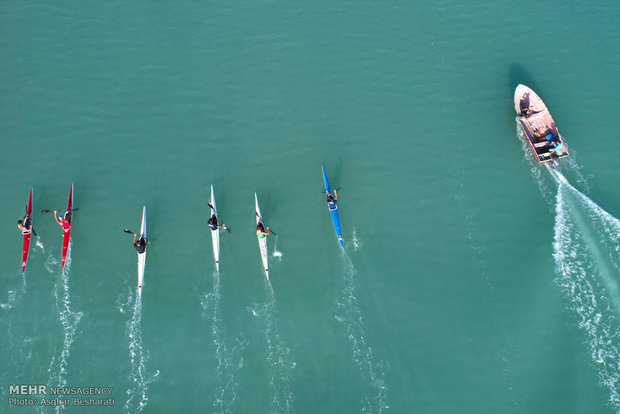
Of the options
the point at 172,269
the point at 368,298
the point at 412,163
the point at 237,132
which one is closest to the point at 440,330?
the point at 368,298

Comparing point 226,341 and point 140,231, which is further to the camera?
point 140,231

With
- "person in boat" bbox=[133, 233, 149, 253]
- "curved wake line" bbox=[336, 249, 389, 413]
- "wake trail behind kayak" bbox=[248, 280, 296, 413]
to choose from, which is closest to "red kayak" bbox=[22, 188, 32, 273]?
"person in boat" bbox=[133, 233, 149, 253]

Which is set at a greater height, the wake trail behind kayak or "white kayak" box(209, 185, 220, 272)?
"white kayak" box(209, 185, 220, 272)

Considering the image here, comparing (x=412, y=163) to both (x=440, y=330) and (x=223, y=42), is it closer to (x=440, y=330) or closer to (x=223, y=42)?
(x=440, y=330)

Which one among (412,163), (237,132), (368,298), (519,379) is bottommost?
(519,379)

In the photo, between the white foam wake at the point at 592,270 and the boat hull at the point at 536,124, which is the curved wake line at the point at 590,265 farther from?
the boat hull at the point at 536,124

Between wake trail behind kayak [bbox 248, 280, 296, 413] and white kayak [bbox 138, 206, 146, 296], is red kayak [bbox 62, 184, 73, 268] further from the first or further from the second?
wake trail behind kayak [bbox 248, 280, 296, 413]

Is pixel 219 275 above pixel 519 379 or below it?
above

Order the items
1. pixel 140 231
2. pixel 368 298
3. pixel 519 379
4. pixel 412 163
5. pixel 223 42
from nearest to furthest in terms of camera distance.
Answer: pixel 519 379, pixel 368 298, pixel 140 231, pixel 412 163, pixel 223 42
